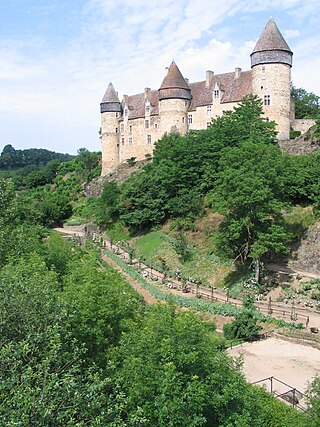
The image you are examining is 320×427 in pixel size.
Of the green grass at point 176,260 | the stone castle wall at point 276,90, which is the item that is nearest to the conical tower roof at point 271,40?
the stone castle wall at point 276,90

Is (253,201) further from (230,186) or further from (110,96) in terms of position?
(110,96)

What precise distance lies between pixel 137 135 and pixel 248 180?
3357 centimetres

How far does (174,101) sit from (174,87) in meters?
1.64

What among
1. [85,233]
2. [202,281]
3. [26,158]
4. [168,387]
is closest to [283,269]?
[202,281]

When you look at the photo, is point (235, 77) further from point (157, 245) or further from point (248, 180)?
point (248, 180)

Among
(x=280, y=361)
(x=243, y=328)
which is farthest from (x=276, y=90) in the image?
(x=280, y=361)

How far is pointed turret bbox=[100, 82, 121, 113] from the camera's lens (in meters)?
64.1

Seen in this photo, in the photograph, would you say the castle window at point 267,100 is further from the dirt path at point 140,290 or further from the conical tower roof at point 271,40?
the dirt path at point 140,290

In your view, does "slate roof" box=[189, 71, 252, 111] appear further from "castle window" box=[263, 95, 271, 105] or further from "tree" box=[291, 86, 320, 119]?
"tree" box=[291, 86, 320, 119]

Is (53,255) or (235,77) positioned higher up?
(235,77)

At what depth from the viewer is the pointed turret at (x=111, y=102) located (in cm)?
6406

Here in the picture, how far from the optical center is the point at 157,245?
142ft

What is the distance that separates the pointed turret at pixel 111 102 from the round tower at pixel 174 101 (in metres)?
9.20

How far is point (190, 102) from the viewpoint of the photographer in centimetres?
5722
